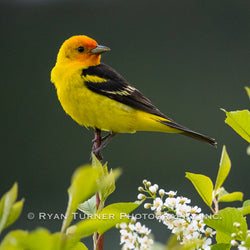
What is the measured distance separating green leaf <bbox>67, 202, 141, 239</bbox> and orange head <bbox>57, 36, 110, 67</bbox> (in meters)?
1.05

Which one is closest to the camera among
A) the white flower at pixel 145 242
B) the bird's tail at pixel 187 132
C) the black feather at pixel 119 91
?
the white flower at pixel 145 242

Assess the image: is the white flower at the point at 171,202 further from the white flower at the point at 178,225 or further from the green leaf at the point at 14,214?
the green leaf at the point at 14,214

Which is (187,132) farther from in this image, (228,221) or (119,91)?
(228,221)

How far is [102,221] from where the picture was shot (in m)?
0.37

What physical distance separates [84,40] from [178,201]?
1.03m

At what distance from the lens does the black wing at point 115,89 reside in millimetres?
1478

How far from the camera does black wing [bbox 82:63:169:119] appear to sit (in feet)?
4.85

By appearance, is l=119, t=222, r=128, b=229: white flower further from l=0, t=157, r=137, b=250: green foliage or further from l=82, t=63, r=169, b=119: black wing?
l=82, t=63, r=169, b=119: black wing

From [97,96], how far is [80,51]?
20 centimetres

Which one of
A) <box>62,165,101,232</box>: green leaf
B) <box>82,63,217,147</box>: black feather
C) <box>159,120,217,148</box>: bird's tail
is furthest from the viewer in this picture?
<box>82,63,217,147</box>: black feather

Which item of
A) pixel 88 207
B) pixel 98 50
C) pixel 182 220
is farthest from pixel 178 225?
pixel 98 50

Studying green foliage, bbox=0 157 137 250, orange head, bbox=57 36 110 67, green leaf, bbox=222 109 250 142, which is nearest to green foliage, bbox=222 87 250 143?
green leaf, bbox=222 109 250 142

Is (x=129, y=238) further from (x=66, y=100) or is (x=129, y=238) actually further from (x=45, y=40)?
(x=45, y=40)

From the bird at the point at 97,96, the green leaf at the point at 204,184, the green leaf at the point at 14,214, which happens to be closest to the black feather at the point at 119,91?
the bird at the point at 97,96
